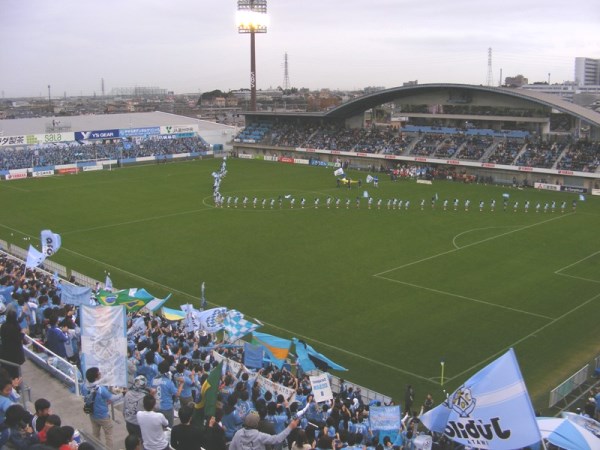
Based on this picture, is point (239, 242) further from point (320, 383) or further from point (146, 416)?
point (146, 416)

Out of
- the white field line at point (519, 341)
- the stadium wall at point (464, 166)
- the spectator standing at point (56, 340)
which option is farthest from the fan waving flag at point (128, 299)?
the stadium wall at point (464, 166)

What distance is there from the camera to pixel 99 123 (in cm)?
8262

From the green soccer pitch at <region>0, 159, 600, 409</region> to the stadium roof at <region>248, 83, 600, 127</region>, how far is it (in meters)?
8.05

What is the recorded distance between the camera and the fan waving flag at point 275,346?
14773 millimetres

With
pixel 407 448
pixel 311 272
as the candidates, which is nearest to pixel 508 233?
pixel 311 272

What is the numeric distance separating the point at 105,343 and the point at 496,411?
281 inches

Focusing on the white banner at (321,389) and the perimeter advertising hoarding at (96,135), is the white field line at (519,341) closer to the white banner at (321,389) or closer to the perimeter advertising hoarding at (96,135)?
the white banner at (321,389)

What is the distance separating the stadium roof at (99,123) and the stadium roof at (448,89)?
40.0 ft

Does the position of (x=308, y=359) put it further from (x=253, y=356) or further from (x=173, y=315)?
(x=173, y=315)

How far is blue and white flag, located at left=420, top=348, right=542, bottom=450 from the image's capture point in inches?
323

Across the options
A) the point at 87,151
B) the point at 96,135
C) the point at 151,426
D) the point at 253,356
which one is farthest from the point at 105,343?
the point at 96,135

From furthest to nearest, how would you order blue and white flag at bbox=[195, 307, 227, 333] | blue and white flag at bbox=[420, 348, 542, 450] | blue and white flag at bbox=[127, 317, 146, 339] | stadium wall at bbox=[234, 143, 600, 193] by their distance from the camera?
stadium wall at bbox=[234, 143, 600, 193] → blue and white flag at bbox=[195, 307, 227, 333] → blue and white flag at bbox=[127, 317, 146, 339] → blue and white flag at bbox=[420, 348, 542, 450]

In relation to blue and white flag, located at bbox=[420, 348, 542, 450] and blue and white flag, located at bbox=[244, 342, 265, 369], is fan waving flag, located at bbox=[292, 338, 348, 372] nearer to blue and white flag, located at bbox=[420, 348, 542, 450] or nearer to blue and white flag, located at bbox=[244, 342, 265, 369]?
blue and white flag, located at bbox=[244, 342, 265, 369]

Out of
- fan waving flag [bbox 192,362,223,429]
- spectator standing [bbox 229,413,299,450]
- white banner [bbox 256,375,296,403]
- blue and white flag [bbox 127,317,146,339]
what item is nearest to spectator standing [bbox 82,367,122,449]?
fan waving flag [bbox 192,362,223,429]
